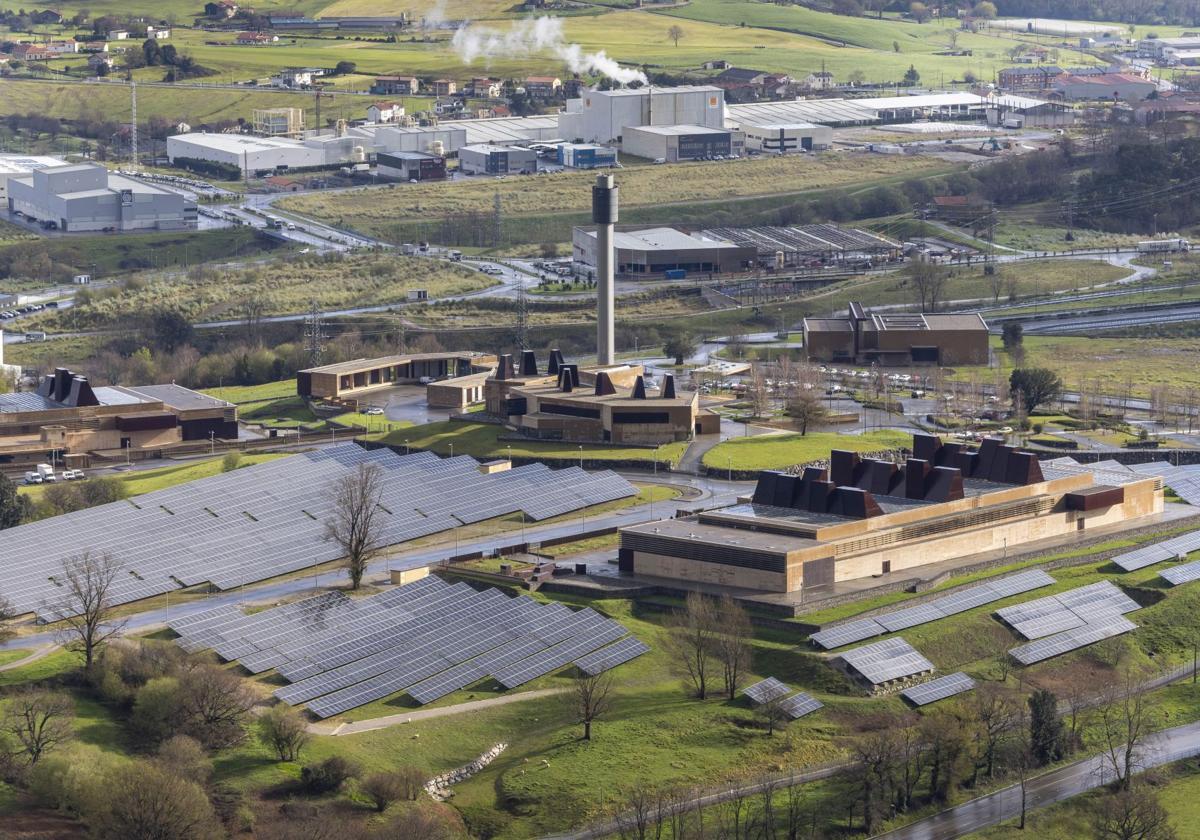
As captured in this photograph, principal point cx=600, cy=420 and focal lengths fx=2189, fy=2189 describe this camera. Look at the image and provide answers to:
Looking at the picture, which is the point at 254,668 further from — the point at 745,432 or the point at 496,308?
the point at 496,308

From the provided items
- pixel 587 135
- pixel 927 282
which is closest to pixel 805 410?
pixel 927 282

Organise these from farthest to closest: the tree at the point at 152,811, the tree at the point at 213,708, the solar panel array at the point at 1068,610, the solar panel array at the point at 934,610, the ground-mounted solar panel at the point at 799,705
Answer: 1. the solar panel array at the point at 1068,610
2. the solar panel array at the point at 934,610
3. the ground-mounted solar panel at the point at 799,705
4. the tree at the point at 213,708
5. the tree at the point at 152,811

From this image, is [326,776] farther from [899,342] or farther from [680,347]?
[899,342]

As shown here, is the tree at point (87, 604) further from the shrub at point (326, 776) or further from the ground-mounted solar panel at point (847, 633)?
the ground-mounted solar panel at point (847, 633)

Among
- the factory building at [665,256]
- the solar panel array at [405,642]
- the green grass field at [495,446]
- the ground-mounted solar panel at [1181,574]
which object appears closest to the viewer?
the solar panel array at [405,642]

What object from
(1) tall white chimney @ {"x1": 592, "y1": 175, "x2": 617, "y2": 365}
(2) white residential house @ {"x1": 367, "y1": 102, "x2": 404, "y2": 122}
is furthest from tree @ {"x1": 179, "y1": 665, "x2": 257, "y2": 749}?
(2) white residential house @ {"x1": 367, "y1": 102, "x2": 404, "y2": 122}

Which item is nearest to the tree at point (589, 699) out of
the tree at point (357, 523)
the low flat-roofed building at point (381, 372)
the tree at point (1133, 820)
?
the tree at point (357, 523)

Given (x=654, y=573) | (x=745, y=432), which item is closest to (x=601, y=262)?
(x=745, y=432)
